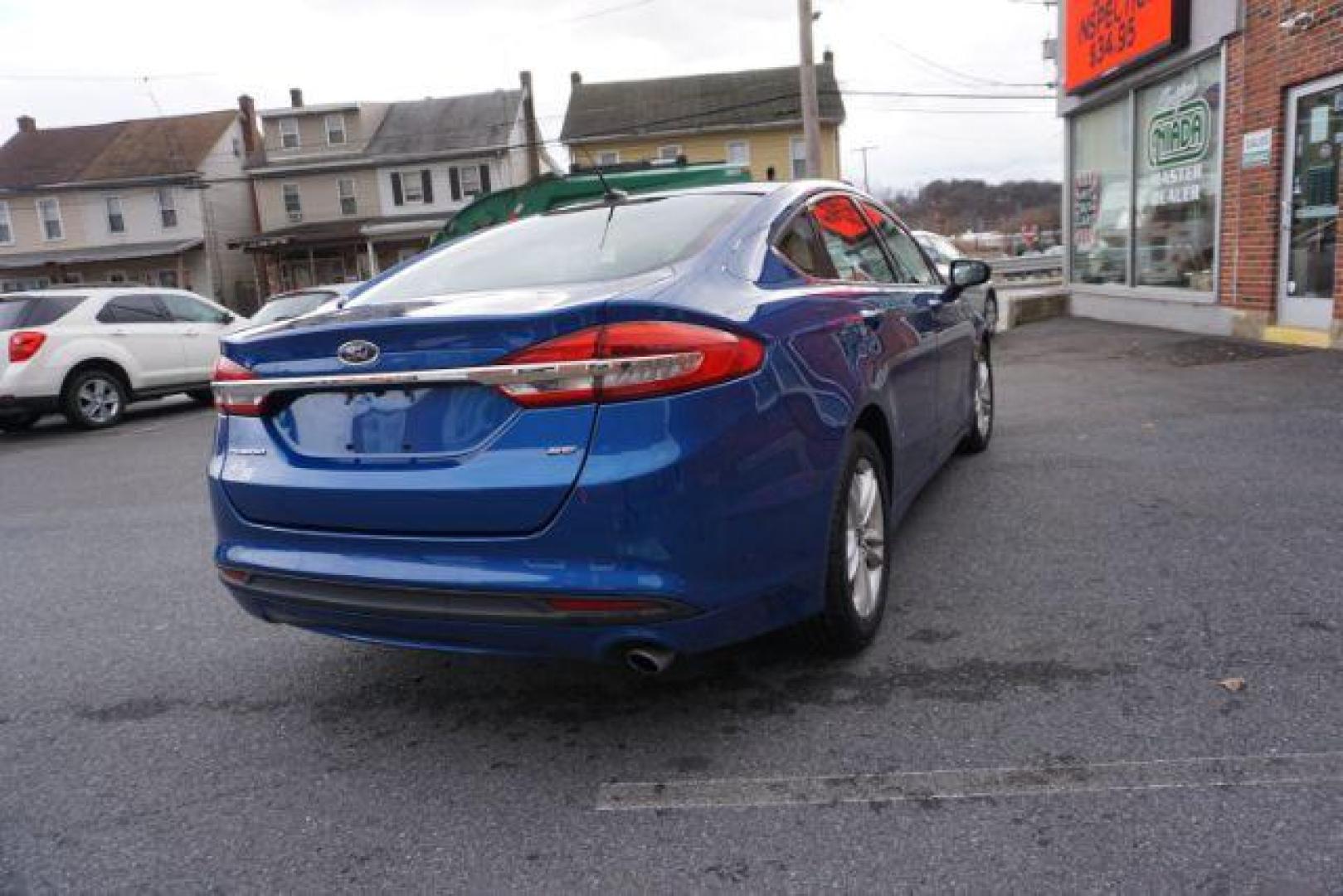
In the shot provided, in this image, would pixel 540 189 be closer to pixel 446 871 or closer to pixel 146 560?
pixel 146 560

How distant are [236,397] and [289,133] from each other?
41742mm

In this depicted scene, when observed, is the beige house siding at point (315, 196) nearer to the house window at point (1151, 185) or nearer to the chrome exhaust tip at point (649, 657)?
the house window at point (1151, 185)

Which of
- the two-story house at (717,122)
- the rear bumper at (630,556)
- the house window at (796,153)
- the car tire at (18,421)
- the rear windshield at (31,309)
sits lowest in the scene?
the car tire at (18,421)

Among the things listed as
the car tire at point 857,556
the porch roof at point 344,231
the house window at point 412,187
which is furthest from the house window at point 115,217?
the car tire at point 857,556

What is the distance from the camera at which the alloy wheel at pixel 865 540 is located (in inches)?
127

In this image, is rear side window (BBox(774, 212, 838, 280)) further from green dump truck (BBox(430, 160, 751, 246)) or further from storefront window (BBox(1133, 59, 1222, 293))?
storefront window (BBox(1133, 59, 1222, 293))

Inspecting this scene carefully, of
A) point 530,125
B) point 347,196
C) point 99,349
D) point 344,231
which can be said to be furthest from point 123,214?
point 99,349

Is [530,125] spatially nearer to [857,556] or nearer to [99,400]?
[99,400]

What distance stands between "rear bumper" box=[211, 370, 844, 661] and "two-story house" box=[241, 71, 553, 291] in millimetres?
36816

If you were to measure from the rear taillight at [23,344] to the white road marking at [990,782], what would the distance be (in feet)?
33.4

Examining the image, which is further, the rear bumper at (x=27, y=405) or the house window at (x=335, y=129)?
the house window at (x=335, y=129)

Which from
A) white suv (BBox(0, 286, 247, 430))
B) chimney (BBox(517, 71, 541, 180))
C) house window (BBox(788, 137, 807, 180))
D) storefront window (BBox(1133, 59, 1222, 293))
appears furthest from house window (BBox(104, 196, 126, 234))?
storefront window (BBox(1133, 59, 1222, 293))

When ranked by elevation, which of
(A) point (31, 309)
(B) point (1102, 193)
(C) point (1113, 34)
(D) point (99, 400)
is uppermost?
(C) point (1113, 34)

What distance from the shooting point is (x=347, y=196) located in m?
39.7
